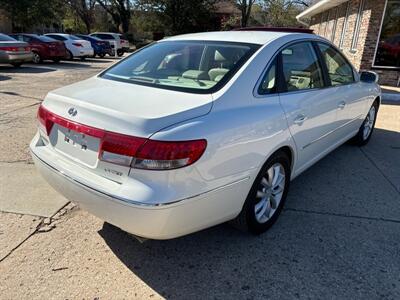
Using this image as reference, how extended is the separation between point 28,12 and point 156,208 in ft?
101

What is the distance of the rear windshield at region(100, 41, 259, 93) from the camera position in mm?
2836

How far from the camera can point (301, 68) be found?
11.6 ft

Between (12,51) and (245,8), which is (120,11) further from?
(12,51)

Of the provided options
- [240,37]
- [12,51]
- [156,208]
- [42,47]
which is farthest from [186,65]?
[42,47]

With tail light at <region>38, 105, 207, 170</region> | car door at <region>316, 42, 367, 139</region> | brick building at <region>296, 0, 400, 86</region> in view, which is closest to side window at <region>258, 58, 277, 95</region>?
tail light at <region>38, 105, 207, 170</region>

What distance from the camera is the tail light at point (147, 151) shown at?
85.0 inches

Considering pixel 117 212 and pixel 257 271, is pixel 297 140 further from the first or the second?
pixel 117 212

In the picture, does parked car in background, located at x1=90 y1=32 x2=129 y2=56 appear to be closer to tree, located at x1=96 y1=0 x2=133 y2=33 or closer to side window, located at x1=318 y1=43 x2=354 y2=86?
tree, located at x1=96 y1=0 x2=133 y2=33

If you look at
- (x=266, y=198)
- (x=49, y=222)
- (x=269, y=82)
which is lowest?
(x=49, y=222)

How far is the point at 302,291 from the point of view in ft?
8.24

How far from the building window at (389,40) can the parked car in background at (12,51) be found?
518 inches

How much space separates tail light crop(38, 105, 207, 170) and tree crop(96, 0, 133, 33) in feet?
142

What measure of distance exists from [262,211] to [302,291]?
78cm

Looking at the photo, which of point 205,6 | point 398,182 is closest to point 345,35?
point 398,182
